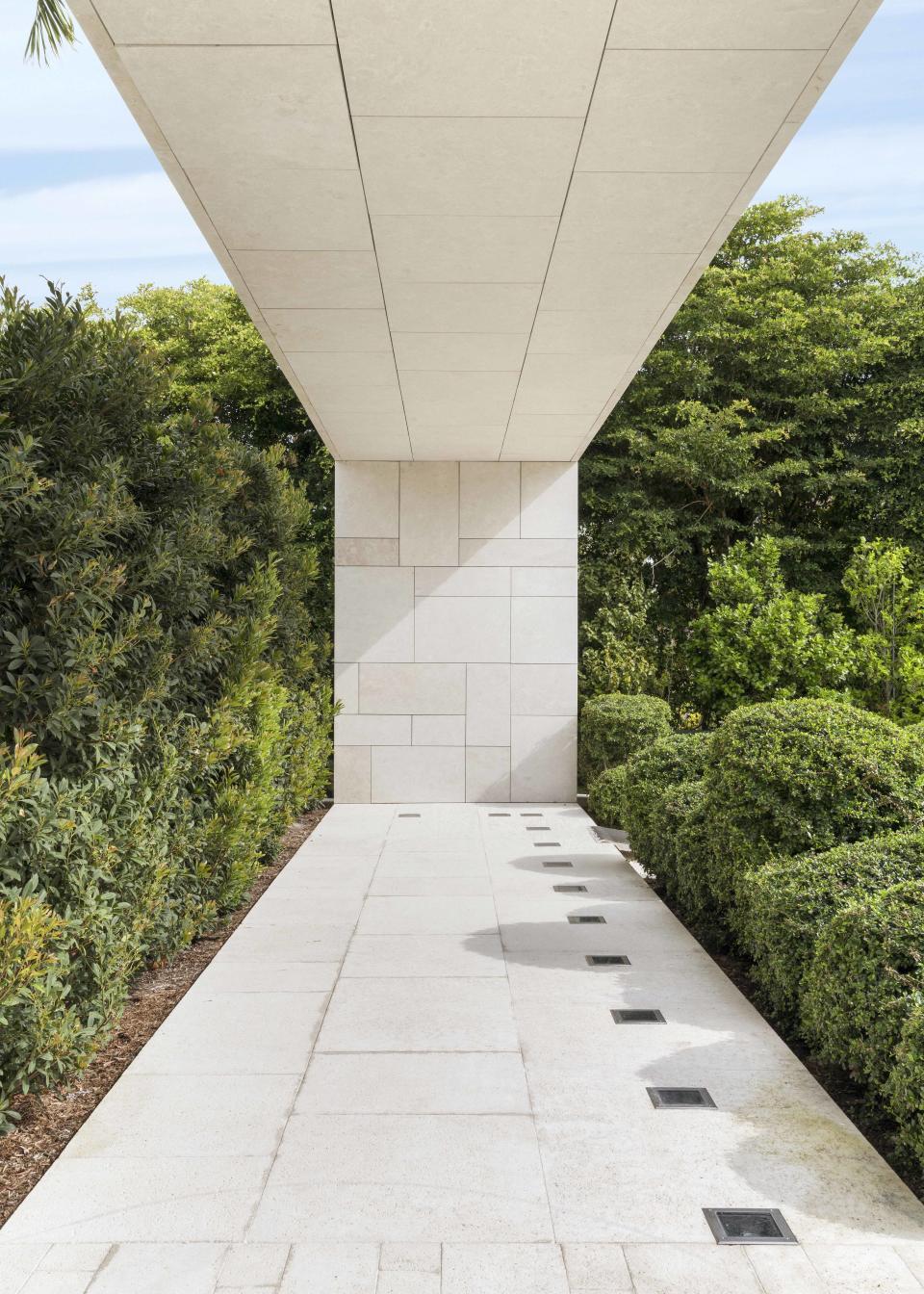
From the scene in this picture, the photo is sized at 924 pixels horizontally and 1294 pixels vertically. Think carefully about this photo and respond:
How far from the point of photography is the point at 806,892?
3604 millimetres

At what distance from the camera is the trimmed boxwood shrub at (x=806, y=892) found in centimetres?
352

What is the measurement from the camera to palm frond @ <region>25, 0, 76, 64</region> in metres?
6.41

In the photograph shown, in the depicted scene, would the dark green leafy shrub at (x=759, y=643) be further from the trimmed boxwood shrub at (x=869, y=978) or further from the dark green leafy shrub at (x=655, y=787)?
the trimmed boxwood shrub at (x=869, y=978)

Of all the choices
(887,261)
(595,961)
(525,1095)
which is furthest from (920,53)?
(525,1095)

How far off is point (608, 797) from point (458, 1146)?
438 cm

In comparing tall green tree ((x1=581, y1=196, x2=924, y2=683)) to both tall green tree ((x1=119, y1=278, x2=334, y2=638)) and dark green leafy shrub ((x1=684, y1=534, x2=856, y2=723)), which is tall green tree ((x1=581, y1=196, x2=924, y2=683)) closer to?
dark green leafy shrub ((x1=684, y1=534, x2=856, y2=723))

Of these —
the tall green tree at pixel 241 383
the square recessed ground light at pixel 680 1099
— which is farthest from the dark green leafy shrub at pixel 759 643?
the square recessed ground light at pixel 680 1099

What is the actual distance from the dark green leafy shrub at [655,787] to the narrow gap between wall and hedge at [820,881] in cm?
2

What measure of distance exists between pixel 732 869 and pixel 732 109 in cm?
296

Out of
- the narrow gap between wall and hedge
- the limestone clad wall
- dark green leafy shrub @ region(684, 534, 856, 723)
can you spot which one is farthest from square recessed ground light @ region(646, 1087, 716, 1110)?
dark green leafy shrub @ region(684, 534, 856, 723)

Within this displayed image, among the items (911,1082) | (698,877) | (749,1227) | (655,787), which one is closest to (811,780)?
(698,877)

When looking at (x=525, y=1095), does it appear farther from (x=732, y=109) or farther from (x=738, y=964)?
(x=732, y=109)

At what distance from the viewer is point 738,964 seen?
4688 mm

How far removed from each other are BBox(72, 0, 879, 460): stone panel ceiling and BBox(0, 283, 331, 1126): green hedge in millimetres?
790
